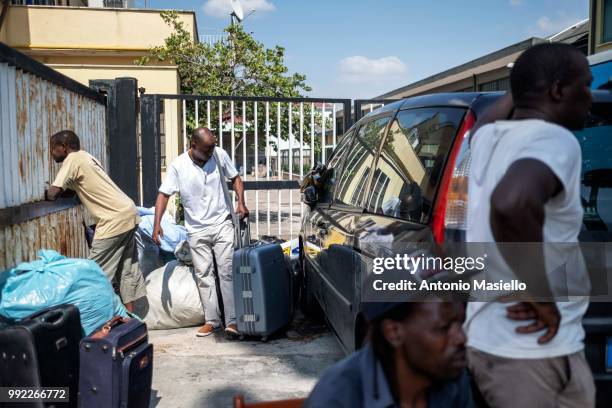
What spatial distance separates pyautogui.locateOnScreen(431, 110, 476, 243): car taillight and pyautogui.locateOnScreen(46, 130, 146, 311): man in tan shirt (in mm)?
3162

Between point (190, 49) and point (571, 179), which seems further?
point (190, 49)

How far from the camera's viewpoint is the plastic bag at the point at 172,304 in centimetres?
521

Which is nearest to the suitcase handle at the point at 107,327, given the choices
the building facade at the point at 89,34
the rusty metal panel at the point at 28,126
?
the rusty metal panel at the point at 28,126

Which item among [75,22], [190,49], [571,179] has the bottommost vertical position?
[571,179]

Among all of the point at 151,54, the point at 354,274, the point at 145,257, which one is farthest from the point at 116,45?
the point at 354,274

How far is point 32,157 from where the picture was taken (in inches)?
179

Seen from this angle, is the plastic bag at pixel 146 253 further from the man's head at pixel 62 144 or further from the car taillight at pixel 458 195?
the car taillight at pixel 458 195

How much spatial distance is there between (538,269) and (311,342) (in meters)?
3.48

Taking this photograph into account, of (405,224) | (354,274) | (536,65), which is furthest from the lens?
(354,274)

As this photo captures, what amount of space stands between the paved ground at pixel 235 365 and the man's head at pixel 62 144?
68.1 inches

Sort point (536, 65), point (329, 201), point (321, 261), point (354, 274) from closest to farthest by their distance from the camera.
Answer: point (536, 65) < point (354, 274) < point (321, 261) < point (329, 201)

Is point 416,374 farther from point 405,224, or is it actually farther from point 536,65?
point 405,224

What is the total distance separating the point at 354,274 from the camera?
10.7ft

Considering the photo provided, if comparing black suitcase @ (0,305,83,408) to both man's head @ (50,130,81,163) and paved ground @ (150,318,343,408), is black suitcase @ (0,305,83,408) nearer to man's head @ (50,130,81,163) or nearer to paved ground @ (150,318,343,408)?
paved ground @ (150,318,343,408)
